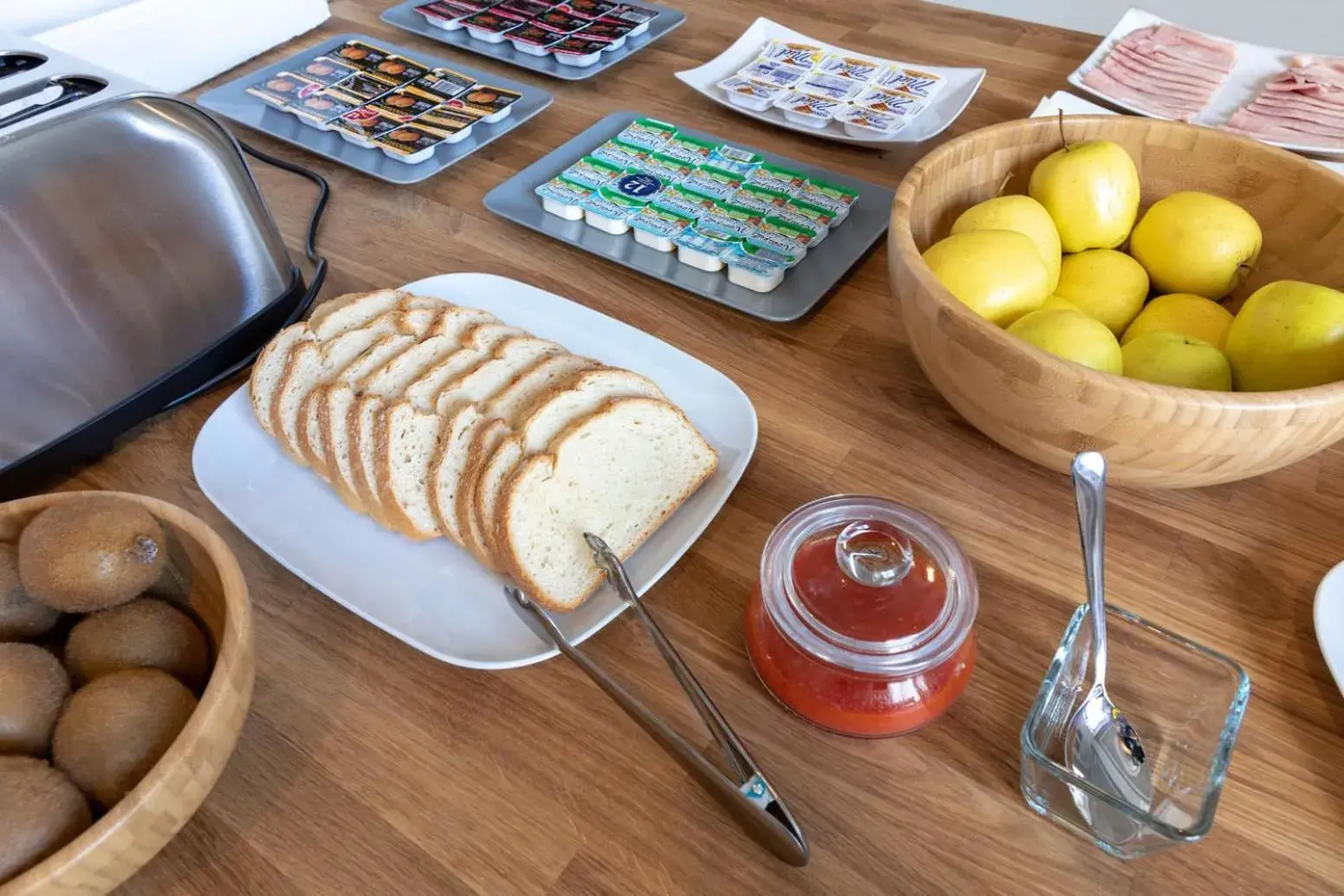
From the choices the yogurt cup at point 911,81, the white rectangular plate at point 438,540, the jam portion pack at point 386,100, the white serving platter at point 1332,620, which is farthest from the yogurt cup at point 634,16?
the white serving platter at point 1332,620

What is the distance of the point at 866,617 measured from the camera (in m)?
0.53

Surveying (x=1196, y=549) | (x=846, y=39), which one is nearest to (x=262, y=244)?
(x=1196, y=549)

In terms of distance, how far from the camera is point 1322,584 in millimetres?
608

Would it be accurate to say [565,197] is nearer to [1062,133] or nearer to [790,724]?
[1062,133]

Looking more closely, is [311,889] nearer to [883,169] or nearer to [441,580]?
[441,580]

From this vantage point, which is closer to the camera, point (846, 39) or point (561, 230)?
point (561, 230)

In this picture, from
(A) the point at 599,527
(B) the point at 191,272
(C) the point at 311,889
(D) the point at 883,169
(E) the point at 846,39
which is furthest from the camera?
(E) the point at 846,39

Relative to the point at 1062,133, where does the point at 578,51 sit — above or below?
below

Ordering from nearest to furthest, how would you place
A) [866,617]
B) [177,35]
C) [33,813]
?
[33,813] < [866,617] < [177,35]

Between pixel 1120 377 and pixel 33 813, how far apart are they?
654 millimetres

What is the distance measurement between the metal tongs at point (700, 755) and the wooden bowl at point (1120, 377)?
0.29 meters

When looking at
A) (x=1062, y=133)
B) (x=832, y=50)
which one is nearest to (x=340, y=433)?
(x=1062, y=133)

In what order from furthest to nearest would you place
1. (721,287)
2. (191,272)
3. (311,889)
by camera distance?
(721,287), (191,272), (311,889)

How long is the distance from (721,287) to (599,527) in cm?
35
